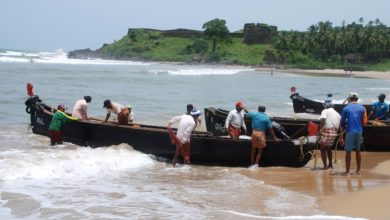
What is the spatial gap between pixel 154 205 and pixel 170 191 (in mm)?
1053

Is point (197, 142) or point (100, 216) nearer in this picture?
point (100, 216)

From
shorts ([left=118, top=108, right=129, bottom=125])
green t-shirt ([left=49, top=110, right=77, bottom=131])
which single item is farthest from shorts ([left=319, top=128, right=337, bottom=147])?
green t-shirt ([left=49, top=110, right=77, bottom=131])

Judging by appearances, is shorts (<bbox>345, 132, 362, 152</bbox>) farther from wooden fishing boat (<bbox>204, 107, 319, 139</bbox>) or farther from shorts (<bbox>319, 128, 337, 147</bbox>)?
wooden fishing boat (<bbox>204, 107, 319, 139</bbox>)

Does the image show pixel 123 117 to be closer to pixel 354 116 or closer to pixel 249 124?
pixel 249 124

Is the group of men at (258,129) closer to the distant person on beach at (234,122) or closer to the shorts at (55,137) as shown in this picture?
the distant person on beach at (234,122)

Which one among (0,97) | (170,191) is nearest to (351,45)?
(0,97)

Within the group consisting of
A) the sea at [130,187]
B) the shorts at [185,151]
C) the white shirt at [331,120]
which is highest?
the white shirt at [331,120]

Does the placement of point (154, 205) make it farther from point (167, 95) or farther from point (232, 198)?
point (167, 95)

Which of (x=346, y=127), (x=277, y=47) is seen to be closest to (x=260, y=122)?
(x=346, y=127)

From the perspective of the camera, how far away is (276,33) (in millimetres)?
119438

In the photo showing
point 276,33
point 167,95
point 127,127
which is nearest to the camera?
point 127,127

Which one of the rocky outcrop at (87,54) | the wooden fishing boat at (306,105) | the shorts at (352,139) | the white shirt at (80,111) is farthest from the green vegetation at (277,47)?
the shorts at (352,139)

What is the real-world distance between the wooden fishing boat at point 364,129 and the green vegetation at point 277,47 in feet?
244

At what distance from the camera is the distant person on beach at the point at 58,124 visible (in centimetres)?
1397
